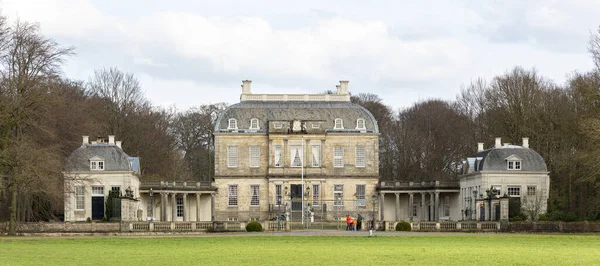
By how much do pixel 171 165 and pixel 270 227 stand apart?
1343 inches

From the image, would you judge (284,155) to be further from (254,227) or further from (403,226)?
(403,226)

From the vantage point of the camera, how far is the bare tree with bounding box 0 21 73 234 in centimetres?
5859

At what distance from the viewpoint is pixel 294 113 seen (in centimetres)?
9531

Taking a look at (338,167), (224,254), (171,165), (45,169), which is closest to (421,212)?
(338,167)

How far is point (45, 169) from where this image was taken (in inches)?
2299

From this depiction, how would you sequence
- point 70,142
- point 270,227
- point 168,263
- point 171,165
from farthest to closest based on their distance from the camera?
1. point 171,165
2. point 70,142
3. point 270,227
4. point 168,263

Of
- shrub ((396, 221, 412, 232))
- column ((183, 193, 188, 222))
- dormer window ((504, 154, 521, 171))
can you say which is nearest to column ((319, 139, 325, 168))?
column ((183, 193, 188, 222))

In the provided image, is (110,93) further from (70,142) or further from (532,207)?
(532,207)

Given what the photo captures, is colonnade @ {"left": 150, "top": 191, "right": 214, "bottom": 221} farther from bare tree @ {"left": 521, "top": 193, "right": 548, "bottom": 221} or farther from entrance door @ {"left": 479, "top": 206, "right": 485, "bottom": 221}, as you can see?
bare tree @ {"left": 521, "top": 193, "right": 548, "bottom": 221}

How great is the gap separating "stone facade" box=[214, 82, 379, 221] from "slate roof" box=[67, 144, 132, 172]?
13.5 m

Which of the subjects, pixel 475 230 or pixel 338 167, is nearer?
pixel 475 230

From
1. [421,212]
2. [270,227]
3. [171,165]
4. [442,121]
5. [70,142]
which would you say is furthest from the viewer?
[442,121]

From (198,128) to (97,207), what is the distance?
132 ft

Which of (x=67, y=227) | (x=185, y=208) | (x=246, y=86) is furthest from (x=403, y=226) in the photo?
(x=246, y=86)
